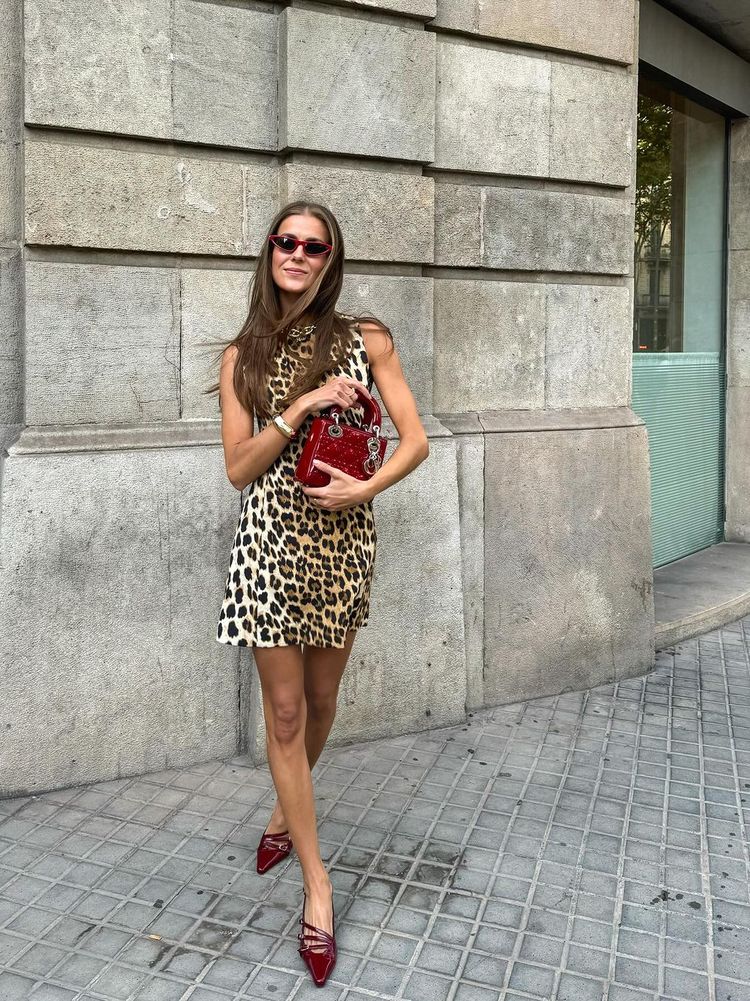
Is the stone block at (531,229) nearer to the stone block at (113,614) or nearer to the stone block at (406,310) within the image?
the stone block at (406,310)

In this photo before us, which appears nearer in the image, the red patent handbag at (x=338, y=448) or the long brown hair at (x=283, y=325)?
the red patent handbag at (x=338, y=448)

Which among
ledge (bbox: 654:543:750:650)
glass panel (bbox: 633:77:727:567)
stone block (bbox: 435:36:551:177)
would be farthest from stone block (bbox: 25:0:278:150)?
ledge (bbox: 654:543:750:650)

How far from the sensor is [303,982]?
9.47 ft

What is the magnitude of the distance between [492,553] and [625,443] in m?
1.08

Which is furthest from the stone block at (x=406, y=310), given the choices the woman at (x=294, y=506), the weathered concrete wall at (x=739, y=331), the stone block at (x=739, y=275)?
the stone block at (x=739, y=275)

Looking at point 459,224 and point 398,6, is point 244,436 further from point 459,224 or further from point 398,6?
point 398,6

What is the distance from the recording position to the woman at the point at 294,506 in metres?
3.03

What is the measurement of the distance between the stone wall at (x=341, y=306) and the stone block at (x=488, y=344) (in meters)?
0.01

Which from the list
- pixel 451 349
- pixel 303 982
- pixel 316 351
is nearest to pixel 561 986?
pixel 303 982

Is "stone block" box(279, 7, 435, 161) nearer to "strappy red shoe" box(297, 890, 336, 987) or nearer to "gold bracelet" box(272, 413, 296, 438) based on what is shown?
"gold bracelet" box(272, 413, 296, 438)

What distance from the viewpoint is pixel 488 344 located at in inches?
206

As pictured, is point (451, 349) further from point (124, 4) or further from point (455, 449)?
point (124, 4)

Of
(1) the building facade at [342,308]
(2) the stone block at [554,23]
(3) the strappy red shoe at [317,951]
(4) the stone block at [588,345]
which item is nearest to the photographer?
(3) the strappy red shoe at [317,951]

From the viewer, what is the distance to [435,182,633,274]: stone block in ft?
16.6
